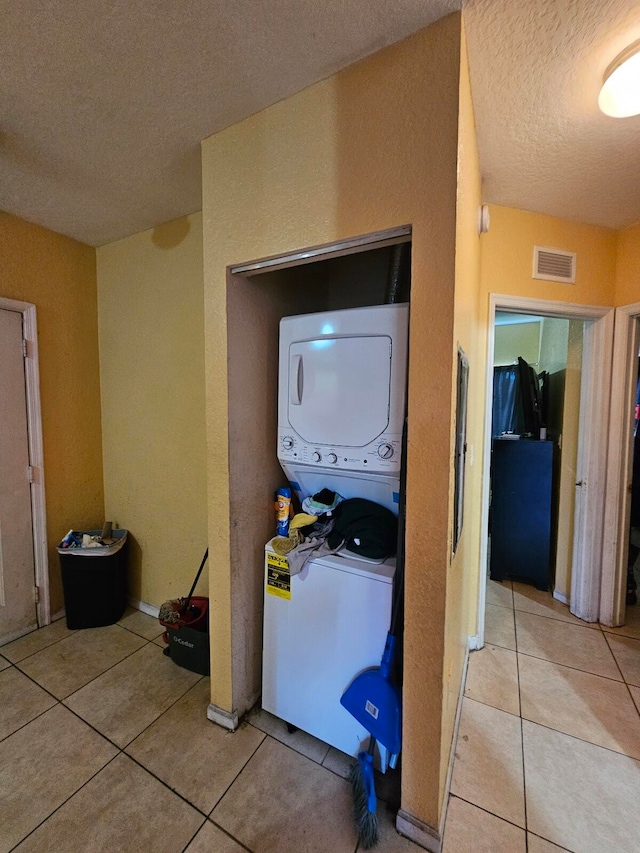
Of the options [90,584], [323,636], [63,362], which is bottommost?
[90,584]

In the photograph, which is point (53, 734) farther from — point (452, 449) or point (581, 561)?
point (581, 561)

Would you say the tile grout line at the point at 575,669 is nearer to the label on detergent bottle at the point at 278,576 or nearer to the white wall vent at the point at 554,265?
the label on detergent bottle at the point at 278,576

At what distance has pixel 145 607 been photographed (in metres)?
2.42

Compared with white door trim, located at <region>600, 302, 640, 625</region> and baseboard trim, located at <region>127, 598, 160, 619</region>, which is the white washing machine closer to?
baseboard trim, located at <region>127, 598, 160, 619</region>

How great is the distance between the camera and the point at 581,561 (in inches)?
93.4

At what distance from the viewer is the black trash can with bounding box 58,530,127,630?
7.18 ft

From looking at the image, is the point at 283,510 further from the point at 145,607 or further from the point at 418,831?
the point at 145,607

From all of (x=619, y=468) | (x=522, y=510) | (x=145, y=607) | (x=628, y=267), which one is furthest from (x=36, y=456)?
(x=628, y=267)

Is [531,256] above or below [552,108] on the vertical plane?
below

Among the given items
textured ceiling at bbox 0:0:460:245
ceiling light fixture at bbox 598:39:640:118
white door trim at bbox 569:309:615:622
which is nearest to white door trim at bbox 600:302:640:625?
white door trim at bbox 569:309:615:622

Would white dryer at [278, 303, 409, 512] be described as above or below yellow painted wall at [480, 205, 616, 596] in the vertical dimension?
below

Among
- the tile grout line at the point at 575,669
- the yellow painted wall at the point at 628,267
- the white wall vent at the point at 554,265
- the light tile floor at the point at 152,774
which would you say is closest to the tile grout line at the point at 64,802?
the light tile floor at the point at 152,774

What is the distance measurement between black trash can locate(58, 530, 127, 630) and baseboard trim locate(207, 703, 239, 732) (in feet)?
3.67

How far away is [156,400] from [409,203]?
73.8 inches
